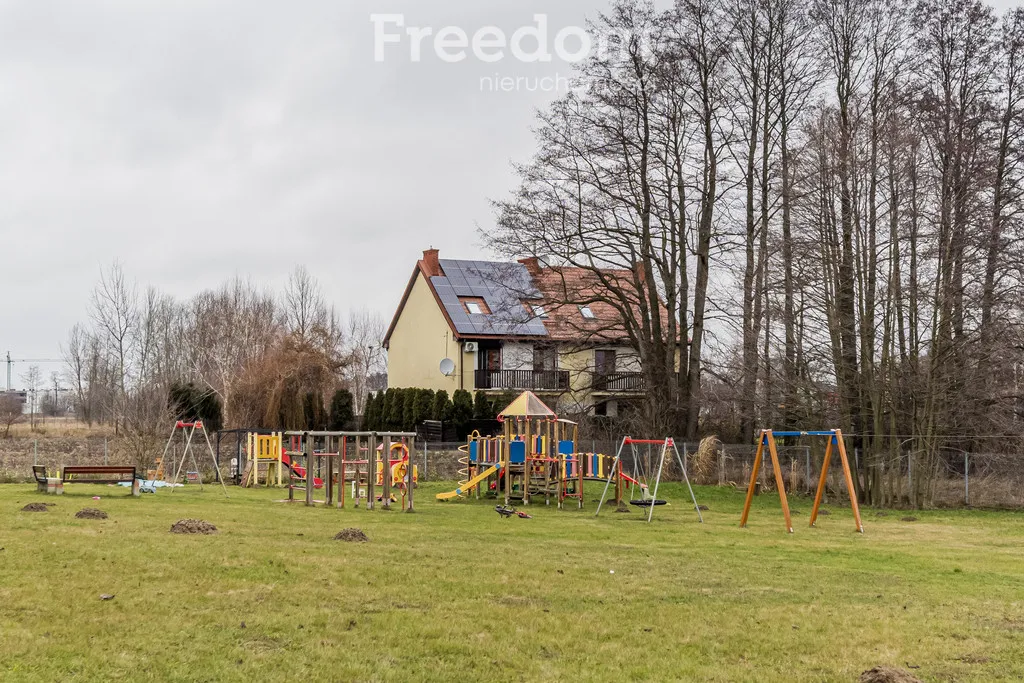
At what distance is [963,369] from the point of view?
25.7 metres

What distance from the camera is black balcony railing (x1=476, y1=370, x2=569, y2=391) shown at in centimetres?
4709

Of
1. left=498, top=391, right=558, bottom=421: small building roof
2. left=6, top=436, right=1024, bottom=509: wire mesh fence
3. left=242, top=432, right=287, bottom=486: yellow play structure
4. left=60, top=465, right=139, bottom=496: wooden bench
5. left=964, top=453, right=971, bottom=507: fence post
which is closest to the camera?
left=60, top=465, right=139, bottom=496: wooden bench

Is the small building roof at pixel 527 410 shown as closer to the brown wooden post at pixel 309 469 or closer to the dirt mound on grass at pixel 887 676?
the brown wooden post at pixel 309 469

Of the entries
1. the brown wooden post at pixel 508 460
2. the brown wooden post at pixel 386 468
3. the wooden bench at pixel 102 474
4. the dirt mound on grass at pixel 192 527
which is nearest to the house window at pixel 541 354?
the brown wooden post at pixel 508 460

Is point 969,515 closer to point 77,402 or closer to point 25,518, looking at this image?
point 25,518

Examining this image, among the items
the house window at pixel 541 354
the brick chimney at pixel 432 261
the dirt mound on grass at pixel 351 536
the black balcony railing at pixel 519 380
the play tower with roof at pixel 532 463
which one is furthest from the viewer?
the brick chimney at pixel 432 261

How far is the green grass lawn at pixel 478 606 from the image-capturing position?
791 centimetres

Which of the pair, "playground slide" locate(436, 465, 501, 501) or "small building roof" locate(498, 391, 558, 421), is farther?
"small building roof" locate(498, 391, 558, 421)

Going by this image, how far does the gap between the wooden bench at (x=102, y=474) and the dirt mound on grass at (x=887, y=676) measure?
17.6 meters

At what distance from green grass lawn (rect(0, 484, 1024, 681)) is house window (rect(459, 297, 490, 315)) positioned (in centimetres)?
3321

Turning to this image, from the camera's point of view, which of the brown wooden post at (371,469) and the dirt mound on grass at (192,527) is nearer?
the dirt mound on grass at (192,527)

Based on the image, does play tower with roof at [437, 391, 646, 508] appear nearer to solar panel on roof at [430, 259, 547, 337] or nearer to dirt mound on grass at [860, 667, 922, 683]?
dirt mound on grass at [860, 667, 922, 683]

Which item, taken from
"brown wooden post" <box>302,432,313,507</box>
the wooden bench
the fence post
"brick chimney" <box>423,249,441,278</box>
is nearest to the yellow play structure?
the wooden bench

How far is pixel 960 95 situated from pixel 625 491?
15.2 meters
